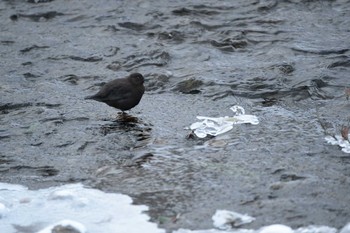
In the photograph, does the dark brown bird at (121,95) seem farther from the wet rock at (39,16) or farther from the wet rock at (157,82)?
the wet rock at (39,16)

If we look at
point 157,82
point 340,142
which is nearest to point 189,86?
point 157,82

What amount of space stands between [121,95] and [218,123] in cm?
120

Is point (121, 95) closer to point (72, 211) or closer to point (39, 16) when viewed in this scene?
point (72, 211)

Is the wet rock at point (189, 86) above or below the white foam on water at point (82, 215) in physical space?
below

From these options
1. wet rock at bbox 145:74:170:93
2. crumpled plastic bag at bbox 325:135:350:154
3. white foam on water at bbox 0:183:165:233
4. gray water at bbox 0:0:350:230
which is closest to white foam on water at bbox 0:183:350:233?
white foam on water at bbox 0:183:165:233

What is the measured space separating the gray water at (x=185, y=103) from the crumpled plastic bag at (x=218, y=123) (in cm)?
11

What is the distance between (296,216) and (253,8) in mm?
6753

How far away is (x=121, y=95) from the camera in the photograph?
7637mm

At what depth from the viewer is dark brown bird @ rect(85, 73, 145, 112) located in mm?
7645

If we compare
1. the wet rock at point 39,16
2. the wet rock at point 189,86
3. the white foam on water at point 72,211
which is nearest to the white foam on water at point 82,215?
the white foam on water at point 72,211

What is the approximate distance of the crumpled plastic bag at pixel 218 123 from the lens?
6.83 meters

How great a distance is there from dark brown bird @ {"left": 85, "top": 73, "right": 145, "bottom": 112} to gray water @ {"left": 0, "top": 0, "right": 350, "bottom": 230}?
17 centimetres

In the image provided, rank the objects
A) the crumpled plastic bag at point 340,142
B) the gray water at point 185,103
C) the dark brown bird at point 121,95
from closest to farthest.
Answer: the gray water at point 185,103 < the crumpled plastic bag at point 340,142 < the dark brown bird at point 121,95

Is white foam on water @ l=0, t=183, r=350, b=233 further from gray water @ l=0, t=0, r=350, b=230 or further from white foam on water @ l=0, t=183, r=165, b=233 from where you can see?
gray water @ l=0, t=0, r=350, b=230
